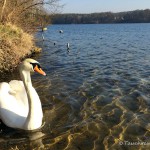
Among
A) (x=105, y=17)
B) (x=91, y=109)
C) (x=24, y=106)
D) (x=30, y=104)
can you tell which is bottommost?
(x=91, y=109)

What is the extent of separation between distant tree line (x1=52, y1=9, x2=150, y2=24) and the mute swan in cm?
15464

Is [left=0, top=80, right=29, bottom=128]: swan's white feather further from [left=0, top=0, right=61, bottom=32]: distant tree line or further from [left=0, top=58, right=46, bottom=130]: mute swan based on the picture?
[left=0, top=0, right=61, bottom=32]: distant tree line

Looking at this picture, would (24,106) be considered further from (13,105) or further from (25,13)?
(25,13)

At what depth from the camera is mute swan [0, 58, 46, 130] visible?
8.47 meters

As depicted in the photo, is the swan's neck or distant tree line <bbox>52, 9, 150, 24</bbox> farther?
distant tree line <bbox>52, 9, 150, 24</bbox>

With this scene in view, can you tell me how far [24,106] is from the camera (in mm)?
9250

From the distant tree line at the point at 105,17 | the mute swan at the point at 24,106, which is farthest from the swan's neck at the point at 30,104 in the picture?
the distant tree line at the point at 105,17

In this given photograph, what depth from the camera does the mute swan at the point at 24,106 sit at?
8473mm

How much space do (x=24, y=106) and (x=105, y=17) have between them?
172825 millimetres

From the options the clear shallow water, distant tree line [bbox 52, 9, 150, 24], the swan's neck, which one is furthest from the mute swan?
distant tree line [bbox 52, 9, 150, 24]

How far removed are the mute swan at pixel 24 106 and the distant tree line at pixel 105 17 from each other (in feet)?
507

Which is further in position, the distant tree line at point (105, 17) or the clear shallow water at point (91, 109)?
the distant tree line at point (105, 17)

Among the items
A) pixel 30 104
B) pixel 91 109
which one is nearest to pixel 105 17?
pixel 91 109

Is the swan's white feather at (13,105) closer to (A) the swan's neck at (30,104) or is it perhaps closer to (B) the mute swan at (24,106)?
(B) the mute swan at (24,106)
